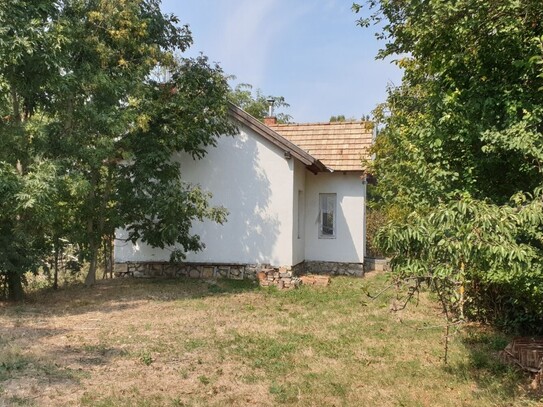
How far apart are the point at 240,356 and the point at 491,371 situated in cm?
342

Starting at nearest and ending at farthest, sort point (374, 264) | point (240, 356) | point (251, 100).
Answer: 1. point (240, 356)
2. point (374, 264)
3. point (251, 100)

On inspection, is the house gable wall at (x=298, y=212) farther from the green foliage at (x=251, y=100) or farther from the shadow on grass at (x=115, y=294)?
the green foliage at (x=251, y=100)

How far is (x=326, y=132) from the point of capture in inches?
671

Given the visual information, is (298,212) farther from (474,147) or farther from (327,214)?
(474,147)

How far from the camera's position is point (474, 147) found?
15.7 feet

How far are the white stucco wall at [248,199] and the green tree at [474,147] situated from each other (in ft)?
26.5

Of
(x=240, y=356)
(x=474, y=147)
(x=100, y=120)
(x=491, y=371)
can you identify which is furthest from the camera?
(x=100, y=120)

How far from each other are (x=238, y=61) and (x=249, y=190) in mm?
7612

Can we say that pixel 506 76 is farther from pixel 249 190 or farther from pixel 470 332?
pixel 249 190

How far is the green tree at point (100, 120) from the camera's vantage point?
30.1ft

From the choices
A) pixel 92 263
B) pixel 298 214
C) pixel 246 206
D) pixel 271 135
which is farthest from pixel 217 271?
pixel 271 135

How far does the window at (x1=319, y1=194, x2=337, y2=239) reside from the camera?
16141 mm

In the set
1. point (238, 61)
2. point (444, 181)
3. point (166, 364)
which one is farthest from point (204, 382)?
point (238, 61)

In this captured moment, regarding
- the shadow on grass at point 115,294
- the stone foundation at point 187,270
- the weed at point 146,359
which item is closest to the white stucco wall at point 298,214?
the stone foundation at point 187,270
